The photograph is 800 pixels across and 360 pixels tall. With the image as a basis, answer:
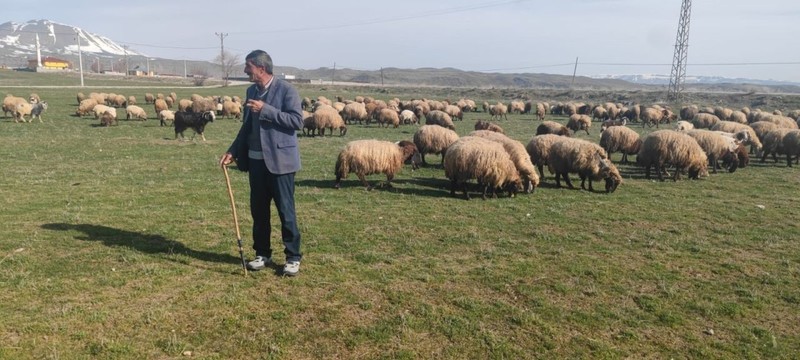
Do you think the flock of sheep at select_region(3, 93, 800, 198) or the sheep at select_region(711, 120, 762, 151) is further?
the sheep at select_region(711, 120, 762, 151)

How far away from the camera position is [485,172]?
11703 millimetres

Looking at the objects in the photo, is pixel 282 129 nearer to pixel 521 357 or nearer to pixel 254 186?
pixel 254 186

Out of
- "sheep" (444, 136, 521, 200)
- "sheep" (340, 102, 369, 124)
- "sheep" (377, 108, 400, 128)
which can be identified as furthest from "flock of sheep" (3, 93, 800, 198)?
"sheep" (340, 102, 369, 124)

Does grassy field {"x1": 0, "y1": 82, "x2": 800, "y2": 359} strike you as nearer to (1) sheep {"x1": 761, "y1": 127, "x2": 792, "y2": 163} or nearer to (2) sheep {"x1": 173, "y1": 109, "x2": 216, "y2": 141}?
(1) sheep {"x1": 761, "y1": 127, "x2": 792, "y2": 163}

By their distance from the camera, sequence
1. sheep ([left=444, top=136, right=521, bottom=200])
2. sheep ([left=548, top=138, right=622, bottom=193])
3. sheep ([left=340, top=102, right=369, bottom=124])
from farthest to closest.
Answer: sheep ([left=340, top=102, right=369, bottom=124])
sheep ([left=548, top=138, right=622, bottom=193])
sheep ([left=444, top=136, right=521, bottom=200])

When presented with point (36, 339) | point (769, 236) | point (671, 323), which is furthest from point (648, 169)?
point (36, 339)

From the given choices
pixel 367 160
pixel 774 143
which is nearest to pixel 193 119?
pixel 367 160

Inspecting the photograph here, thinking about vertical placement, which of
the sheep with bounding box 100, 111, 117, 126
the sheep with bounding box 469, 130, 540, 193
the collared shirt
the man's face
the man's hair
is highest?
the man's hair

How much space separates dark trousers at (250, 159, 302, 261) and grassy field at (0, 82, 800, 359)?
0.56m

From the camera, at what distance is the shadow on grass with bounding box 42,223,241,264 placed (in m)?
7.19

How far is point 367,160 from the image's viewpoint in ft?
41.6

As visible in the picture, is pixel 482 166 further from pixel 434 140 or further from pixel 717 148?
pixel 717 148

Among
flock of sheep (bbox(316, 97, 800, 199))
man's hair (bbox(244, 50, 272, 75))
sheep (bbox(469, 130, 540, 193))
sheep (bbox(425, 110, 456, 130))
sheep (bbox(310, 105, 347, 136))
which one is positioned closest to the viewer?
man's hair (bbox(244, 50, 272, 75))

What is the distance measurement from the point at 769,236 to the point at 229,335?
1007cm
